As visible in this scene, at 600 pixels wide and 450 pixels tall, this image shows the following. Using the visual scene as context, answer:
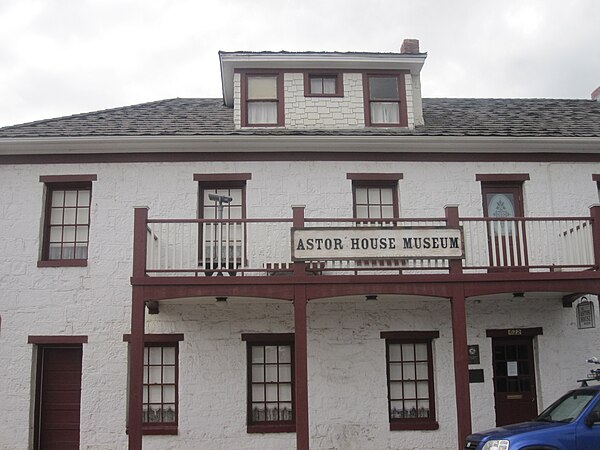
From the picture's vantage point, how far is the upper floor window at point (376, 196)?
14.6 m

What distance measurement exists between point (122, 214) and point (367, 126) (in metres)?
5.68

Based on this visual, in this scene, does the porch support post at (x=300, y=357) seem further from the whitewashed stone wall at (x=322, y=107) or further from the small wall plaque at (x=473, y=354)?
the small wall plaque at (x=473, y=354)

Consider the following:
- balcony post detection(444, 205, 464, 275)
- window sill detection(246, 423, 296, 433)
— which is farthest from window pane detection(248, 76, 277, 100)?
window sill detection(246, 423, 296, 433)

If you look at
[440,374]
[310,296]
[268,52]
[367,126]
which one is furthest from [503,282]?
[268,52]

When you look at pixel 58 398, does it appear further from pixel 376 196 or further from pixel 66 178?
pixel 376 196

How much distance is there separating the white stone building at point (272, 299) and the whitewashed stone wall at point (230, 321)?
30mm

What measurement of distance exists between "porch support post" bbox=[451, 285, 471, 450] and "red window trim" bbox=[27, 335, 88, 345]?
712 cm

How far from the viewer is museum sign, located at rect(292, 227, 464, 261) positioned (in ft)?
39.3

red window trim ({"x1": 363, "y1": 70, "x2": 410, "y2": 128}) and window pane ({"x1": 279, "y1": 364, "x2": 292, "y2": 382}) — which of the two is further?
red window trim ({"x1": 363, "y1": 70, "x2": 410, "y2": 128})

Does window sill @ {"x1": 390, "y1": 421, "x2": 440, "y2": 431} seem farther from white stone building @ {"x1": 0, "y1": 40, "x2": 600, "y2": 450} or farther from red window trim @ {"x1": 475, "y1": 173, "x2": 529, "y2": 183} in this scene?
red window trim @ {"x1": 475, "y1": 173, "x2": 529, "y2": 183}

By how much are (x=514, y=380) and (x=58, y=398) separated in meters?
9.21

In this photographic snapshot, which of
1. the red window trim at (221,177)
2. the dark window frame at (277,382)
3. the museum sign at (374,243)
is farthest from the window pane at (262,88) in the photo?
the dark window frame at (277,382)

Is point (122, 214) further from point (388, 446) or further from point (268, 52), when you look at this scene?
point (388, 446)

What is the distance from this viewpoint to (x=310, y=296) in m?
12.0
